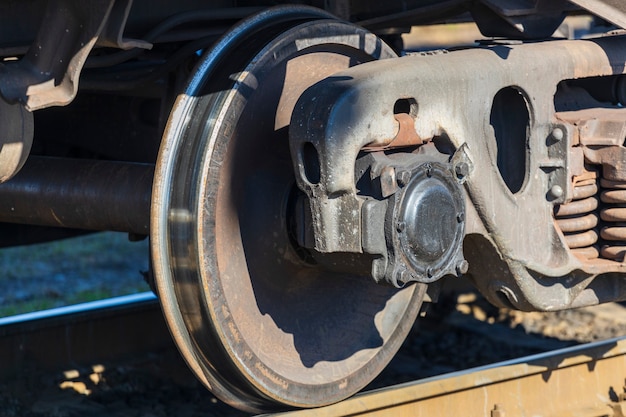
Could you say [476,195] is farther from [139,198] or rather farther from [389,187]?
[139,198]

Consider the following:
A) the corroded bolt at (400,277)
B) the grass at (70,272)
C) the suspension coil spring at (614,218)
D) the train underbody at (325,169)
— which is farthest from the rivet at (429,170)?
the grass at (70,272)

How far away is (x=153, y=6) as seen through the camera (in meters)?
3.26

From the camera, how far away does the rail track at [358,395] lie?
360cm

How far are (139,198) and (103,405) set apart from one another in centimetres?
128

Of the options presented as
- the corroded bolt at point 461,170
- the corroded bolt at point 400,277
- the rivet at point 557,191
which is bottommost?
the corroded bolt at point 400,277

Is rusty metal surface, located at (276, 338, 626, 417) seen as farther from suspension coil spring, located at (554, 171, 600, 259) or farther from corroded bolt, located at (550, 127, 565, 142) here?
corroded bolt, located at (550, 127, 565, 142)

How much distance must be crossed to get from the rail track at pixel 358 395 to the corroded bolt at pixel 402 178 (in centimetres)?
81

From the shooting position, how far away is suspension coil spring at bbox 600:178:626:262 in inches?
138

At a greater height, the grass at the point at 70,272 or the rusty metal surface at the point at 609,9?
the rusty metal surface at the point at 609,9

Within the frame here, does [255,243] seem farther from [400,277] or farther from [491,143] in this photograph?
[491,143]

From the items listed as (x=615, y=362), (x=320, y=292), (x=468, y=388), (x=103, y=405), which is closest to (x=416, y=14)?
(x=320, y=292)

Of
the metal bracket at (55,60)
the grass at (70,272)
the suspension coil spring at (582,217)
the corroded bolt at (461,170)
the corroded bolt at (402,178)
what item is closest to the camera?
the metal bracket at (55,60)

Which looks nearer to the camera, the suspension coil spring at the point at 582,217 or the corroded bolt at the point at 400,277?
the corroded bolt at the point at 400,277

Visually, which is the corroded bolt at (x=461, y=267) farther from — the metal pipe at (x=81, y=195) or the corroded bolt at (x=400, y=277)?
the metal pipe at (x=81, y=195)
